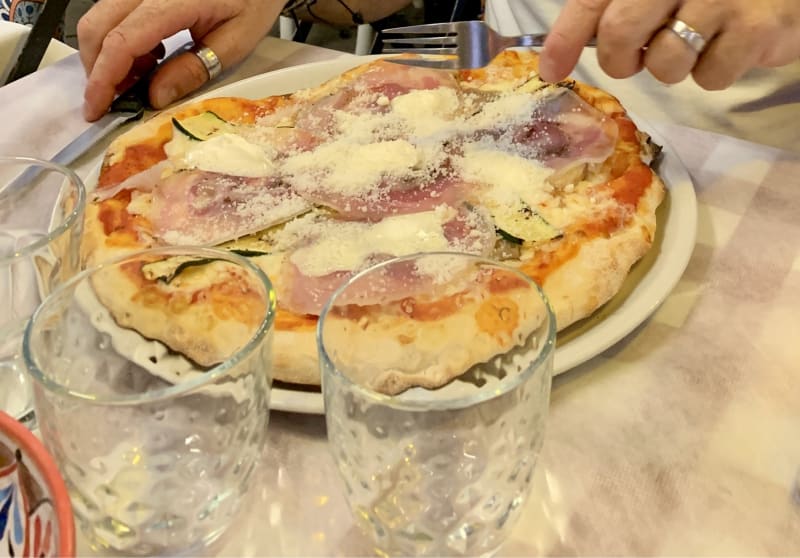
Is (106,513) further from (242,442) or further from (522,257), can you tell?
(522,257)

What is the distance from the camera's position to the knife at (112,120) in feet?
3.33

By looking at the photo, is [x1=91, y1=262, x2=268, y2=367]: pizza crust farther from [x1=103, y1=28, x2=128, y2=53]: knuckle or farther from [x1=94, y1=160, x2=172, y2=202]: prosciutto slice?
[x1=103, y1=28, x2=128, y2=53]: knuckle

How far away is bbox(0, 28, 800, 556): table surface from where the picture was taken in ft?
1.83

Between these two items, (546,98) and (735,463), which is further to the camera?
(546,98)

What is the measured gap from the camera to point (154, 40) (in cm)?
110

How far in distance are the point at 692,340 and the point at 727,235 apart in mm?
179

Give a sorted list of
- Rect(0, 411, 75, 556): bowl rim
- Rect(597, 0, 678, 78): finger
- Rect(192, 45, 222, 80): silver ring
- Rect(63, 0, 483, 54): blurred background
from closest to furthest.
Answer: Rect(0, 411, 75, 556): bowl rim → Rect(597, 0, 678, 78): finger → Rect(192, 45, 222, 80): silver ring → Rect(63, 0, 483, 54): blurred background

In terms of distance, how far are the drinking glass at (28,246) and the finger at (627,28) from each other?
0.52m

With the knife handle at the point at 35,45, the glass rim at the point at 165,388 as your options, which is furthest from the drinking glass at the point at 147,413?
the knife handle at the point at 35,45

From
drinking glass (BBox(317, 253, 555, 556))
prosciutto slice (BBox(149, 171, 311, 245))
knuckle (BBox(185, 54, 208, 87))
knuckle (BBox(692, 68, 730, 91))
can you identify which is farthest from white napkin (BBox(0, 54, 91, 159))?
knuckle (BBox(692, 68, 730, 91))

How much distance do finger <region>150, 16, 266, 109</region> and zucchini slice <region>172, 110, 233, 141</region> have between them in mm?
164

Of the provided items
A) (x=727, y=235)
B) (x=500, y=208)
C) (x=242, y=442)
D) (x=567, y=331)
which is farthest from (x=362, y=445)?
(x=727, y=235)

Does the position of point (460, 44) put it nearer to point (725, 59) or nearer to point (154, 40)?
point (725, 59)

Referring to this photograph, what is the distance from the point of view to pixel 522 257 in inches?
29.9
